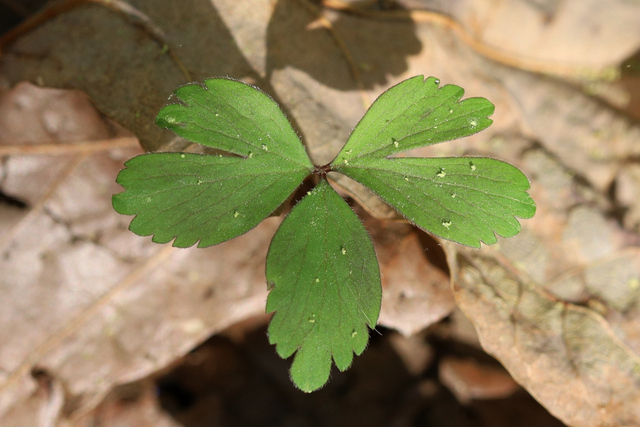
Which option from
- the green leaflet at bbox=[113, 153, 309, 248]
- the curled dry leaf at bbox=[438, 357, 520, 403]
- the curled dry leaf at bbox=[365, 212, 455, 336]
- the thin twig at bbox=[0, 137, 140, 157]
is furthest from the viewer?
the curled dry leaf at bbox=[438, 357, 520, 403]

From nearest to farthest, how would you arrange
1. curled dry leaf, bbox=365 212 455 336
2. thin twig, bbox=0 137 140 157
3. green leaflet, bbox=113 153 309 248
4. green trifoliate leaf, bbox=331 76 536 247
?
green leaflet, bbox=113 153 309 248 < green trifoliate leaf, bbox=331 76 536 247 < thin twig, bbox=0 137 140 157 < curled dry leaf, bbox=365 212 455 336

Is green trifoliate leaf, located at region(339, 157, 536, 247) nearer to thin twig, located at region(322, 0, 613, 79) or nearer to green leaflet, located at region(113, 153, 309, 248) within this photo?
green leaflet, located at region(113, 153, 309, 248)

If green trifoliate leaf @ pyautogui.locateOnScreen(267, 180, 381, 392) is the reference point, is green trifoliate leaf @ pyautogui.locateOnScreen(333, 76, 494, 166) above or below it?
above

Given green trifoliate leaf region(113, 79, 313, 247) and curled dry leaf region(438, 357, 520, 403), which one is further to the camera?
curled dry leaf region(438, 357, 520, 403)

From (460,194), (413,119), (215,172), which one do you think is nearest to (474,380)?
(460,194)

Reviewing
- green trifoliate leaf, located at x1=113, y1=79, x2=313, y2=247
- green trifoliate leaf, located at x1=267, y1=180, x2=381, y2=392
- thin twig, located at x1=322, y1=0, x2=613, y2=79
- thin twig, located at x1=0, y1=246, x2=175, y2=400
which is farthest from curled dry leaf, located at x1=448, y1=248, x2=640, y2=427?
thin twig, located at x1=0, y1=246, x2=175, y2=400

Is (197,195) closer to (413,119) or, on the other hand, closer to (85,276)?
(85,276)
